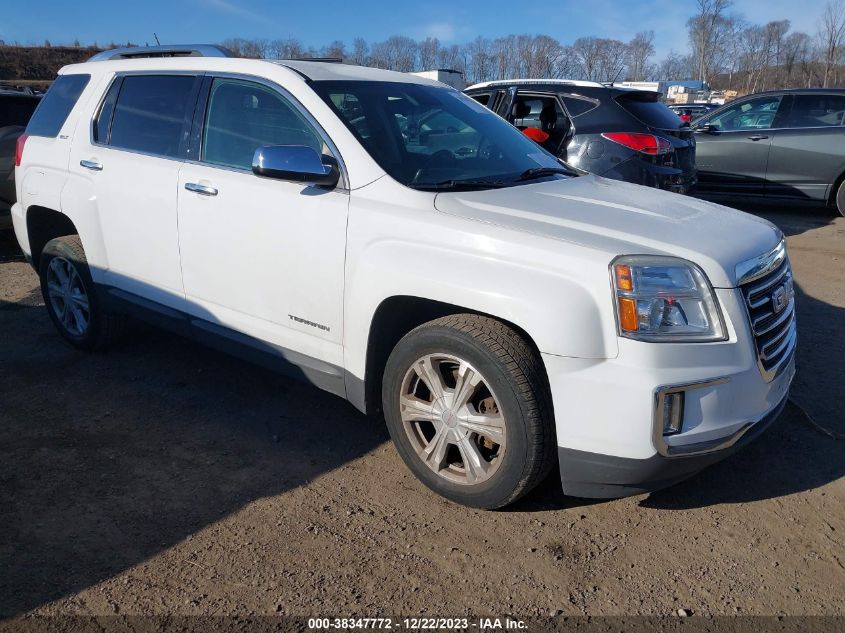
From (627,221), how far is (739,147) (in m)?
8.44

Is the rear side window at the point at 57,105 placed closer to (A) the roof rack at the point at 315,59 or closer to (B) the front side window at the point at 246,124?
(B) the front side window at the point at 246,124

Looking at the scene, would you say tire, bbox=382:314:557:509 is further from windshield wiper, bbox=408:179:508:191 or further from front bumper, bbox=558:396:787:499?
windshield wiper, bbox=408:179:508:191

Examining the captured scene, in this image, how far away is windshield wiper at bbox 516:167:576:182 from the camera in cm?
381

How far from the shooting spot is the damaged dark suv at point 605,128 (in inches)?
276

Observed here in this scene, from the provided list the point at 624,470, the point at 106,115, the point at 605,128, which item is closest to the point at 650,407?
the point at 624,470

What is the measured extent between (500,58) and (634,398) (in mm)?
60100

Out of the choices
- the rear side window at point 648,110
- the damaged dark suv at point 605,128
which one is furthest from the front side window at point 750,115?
the damaged dark suv at point 605,128

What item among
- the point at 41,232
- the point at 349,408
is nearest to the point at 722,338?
the point at 349,408

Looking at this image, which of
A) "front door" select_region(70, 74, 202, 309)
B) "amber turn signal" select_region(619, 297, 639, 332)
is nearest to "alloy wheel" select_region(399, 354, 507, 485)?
"amber turn signal" select_region(619, 297, 639, 332)

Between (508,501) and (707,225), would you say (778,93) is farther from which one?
(508,501)

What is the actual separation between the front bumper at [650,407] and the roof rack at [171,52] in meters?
3.03

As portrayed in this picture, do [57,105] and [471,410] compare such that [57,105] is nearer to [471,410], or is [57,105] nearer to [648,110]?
[471,410]

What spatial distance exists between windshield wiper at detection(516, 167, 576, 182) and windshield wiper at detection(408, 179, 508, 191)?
0.22 metres

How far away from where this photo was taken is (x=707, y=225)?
3172 mm
